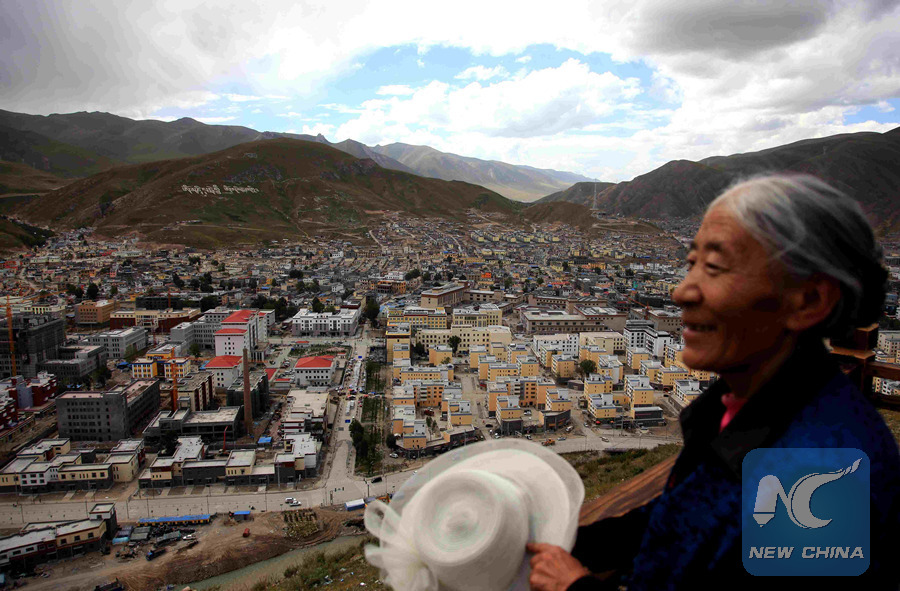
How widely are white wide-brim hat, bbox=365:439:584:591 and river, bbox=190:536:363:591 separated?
374cm

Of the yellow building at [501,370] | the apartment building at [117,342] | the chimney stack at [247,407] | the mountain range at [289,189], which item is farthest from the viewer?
the mountain range at [289,189]

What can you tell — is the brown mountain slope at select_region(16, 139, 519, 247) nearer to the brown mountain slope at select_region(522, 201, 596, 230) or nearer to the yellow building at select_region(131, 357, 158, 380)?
the brown mountain slope at select_region(522, 201, 596, 230)

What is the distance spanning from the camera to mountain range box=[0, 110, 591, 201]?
116 ft

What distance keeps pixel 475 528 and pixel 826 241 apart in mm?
273

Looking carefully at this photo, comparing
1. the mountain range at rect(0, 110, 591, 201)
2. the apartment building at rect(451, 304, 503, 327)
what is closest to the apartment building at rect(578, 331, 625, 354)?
the apartment building at rect(451, 304, 503, 327)

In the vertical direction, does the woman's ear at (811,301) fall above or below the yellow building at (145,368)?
above

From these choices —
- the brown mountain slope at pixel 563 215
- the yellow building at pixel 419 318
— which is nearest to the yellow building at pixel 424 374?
the yellow building at pixel 419 318

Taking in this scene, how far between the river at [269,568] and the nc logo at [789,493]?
155 inches

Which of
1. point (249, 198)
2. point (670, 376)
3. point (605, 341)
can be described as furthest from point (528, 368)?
point (249, 198)

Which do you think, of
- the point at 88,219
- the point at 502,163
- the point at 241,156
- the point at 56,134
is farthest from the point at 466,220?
the point at 502,163

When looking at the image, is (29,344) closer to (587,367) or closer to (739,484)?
(587,367)

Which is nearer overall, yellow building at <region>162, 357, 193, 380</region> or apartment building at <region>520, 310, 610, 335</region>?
yellow building at <region>162, 357, 193, 380</region>

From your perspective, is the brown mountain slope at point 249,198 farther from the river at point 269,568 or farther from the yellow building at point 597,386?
the river at point 269,568

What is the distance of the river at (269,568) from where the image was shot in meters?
3.69
